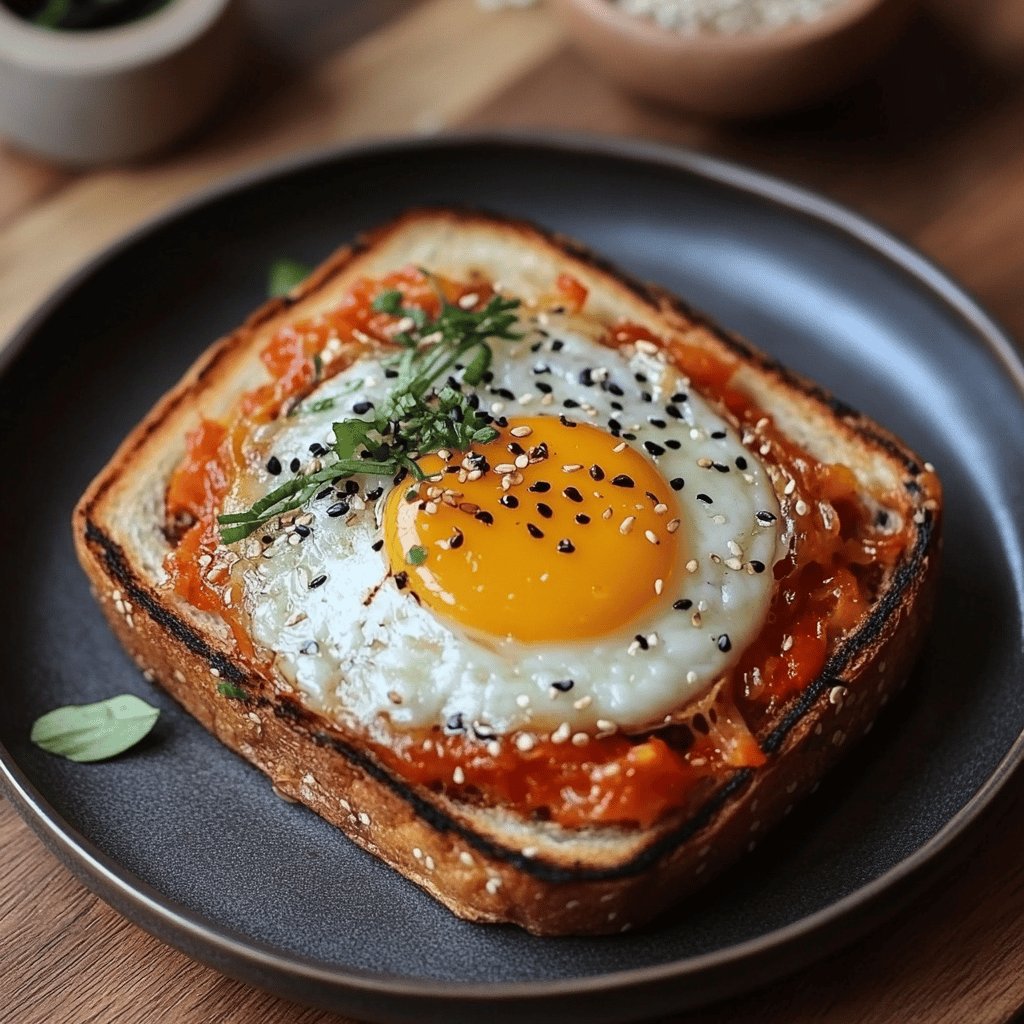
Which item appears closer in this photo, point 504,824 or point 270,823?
point 504,824

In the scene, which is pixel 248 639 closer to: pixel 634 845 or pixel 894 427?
pixel 634 845

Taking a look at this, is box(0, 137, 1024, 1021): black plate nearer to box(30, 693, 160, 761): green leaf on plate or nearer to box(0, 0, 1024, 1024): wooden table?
box(30, 693, 160, 761): green leaf on plate

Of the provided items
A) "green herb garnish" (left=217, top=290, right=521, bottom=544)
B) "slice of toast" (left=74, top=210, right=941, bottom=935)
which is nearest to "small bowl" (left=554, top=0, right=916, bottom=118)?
"slice of toast" (left=74, top=210, right=941, bottom=935)

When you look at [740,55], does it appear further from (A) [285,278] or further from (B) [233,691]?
(B) [233,691]

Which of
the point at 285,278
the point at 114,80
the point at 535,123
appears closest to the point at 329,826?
the point at 285,278

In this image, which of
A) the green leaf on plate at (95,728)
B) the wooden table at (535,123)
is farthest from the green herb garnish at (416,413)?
the wooden table at (535,123)

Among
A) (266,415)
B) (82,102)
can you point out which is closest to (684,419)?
(266,415)
